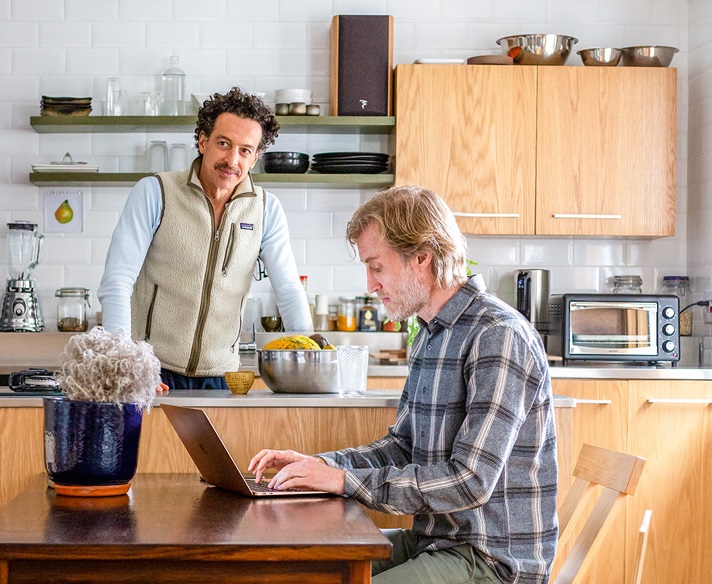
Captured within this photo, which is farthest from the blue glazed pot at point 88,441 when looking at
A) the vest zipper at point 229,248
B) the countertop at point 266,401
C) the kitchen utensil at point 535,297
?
the kitchen utensil at point 535,297

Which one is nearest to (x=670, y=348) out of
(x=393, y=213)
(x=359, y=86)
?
(x=359, y=86)

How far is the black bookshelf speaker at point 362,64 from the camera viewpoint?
175 inches

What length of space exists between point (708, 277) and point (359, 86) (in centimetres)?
182

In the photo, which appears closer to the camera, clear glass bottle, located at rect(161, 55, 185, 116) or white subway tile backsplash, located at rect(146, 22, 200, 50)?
clear glass bottle, located at rect(161, 55, 185, 116)

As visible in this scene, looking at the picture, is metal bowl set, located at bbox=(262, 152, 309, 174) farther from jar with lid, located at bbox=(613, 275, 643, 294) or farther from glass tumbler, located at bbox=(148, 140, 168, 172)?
jar with lid, located at bbox=(613, 275, 643, 294)

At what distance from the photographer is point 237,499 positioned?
1.73m

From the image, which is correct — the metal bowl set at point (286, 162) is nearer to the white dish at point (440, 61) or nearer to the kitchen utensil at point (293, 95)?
the kitchen utensil at point (293, 95)

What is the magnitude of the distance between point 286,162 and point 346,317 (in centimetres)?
76

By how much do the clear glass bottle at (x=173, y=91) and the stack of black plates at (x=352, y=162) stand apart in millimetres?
679

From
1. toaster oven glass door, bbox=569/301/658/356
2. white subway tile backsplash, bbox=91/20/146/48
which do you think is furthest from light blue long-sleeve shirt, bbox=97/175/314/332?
white subway tile backsplash, bbox=91/20/146/48

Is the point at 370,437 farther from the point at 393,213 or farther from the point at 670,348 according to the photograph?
the point at 670,348

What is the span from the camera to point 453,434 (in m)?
1.86

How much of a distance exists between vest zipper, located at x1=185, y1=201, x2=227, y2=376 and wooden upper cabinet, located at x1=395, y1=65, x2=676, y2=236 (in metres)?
1.55

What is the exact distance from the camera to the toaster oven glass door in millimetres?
4176
